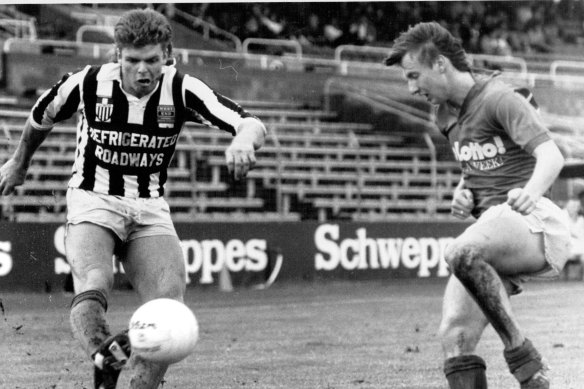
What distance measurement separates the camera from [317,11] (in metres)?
24.7

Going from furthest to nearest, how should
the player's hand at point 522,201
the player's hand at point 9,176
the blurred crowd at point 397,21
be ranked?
the blurred crowd at point 397,21
the player's hand at point 9,176
the player's hand at point 522,201

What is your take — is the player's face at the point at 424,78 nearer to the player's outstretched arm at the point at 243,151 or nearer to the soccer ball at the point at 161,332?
the player's outstretched arm at the point at 243,151

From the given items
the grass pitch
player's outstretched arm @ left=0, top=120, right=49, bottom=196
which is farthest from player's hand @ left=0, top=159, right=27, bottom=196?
the grass pitch

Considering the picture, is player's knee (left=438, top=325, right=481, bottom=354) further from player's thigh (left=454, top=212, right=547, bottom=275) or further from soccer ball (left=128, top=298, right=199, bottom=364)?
soccer ball (left=128, top=298, right=199, bottom=364)

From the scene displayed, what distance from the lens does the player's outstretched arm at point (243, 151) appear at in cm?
512

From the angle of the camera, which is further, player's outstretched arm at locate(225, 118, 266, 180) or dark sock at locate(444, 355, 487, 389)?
dark sock at locate(444, 355, 487, 389)

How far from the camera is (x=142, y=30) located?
5562 mm

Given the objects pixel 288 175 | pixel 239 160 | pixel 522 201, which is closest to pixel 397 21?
pixel 288 175

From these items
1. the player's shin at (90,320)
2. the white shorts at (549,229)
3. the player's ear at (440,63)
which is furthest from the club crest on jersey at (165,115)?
the white shorts at (549,229)

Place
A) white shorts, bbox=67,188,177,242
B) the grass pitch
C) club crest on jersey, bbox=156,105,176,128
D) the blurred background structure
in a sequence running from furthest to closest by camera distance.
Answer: the blurred background structure, the grass pitch, club crest on jersey, bbox=156,105,176,128, white shorts, bbox=67,188,177,242

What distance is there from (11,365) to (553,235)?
477cm

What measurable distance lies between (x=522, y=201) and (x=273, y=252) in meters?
13.2

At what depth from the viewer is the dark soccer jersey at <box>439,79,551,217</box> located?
5758mm

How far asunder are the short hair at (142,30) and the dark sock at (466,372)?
2.24 metres
